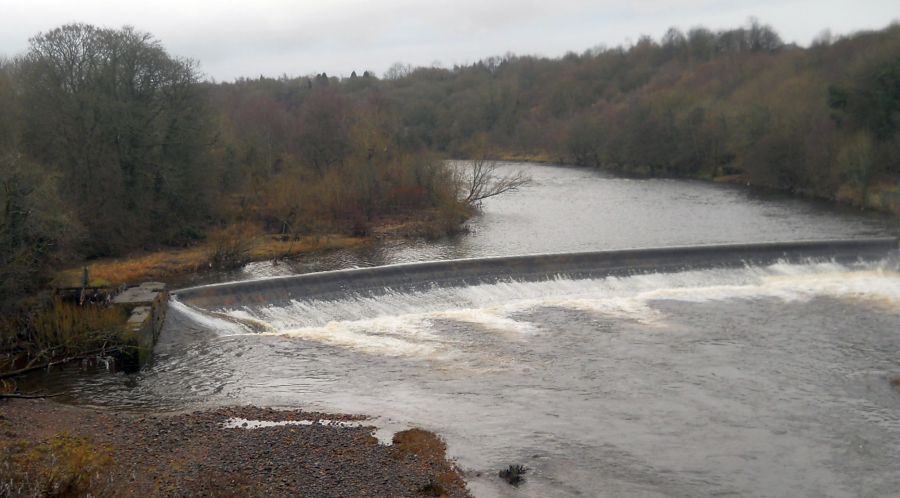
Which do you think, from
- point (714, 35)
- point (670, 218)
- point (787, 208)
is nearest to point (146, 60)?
point (670, 218)

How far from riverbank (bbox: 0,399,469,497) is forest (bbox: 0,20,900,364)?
213 inches

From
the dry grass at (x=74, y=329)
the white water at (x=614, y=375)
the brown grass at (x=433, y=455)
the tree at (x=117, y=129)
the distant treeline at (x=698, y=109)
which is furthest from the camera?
the distant treeline at (x=698, y=109)

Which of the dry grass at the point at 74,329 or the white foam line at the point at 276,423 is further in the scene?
the dry grass at the point at 74,329

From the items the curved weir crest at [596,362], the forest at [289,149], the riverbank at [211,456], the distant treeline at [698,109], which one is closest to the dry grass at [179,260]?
the forest at [289,149]

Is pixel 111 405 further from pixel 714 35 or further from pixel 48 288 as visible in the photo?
pixel 714 35

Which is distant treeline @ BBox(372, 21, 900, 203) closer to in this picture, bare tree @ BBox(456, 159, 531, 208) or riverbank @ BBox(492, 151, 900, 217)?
riverbank @ BBox(492, 151, 900, 217)

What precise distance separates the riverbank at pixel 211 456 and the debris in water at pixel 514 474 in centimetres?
62

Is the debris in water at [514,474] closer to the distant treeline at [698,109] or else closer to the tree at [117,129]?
the tree at [117,129]

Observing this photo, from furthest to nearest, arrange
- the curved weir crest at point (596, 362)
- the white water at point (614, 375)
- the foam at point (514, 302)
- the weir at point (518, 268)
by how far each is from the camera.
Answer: the weir at point (518, 268) → the foam at point (514, 302) → the curved weir crest at point (596, 362) → the white water at point (614, 375)

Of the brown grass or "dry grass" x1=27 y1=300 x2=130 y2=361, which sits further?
"dry grass" x1=27 y1=300 x2=130 y2=361

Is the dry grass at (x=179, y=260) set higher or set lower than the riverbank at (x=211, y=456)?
higher

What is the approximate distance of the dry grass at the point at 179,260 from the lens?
23375mm

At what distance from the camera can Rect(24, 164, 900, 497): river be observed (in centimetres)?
1134

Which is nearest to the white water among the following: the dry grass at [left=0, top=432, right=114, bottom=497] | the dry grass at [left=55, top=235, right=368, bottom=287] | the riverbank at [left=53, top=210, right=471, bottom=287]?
the dry grass at [left=0, top=432, right=114, bottom=497]
